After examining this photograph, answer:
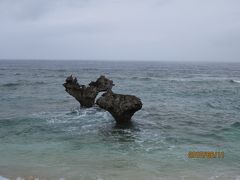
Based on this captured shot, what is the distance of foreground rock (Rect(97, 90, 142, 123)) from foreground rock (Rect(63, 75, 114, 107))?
6.87m

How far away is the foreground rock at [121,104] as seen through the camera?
23.1 meters

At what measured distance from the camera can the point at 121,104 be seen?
A: 23.1m

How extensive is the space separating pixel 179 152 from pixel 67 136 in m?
7.57

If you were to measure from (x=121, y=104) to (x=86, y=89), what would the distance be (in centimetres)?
805

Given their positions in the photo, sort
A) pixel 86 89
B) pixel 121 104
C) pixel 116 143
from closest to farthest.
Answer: pixel 116 143
pixel 121 104
pixel 86 89

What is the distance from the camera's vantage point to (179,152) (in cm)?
1680

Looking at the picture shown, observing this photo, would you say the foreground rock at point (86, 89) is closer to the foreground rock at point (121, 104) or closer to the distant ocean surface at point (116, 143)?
the distant ocean surface at point (116, 143)

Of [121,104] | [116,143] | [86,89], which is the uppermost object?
[86,89]

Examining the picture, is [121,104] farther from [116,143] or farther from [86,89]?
[86,89]

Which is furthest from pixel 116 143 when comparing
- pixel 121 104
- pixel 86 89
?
pixel 86 89

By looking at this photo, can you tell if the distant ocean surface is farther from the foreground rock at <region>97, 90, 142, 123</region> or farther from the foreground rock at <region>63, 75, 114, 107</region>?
the foreground rock at <region>63, 75, 114, 107</region>

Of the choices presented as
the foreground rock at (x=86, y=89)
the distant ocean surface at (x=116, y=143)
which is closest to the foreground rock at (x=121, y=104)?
the distant ocean surface at (x=116, y=143)

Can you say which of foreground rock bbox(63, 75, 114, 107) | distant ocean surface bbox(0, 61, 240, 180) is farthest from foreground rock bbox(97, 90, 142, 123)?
foreground rock bbox(63, 75, 114, 107)

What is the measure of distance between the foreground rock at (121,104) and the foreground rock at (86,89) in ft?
22.5
